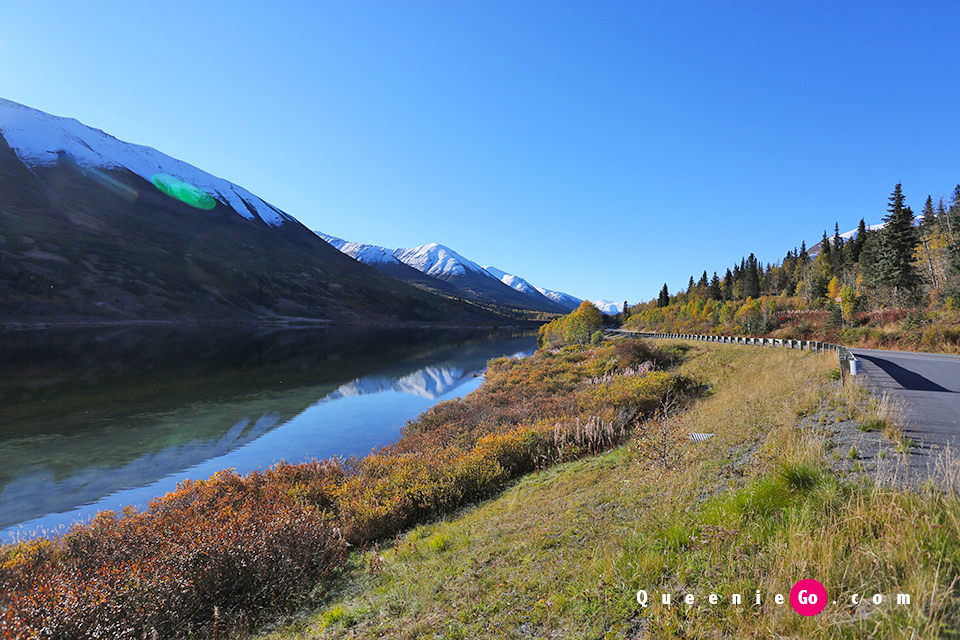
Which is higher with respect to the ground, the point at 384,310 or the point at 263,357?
the point at 384,310

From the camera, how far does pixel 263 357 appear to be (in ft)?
150

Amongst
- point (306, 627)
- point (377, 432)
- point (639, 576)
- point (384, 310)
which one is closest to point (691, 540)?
point (639, 576)

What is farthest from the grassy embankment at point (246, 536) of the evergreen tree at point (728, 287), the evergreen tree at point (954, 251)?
the evergreen tree at point (728, 287)

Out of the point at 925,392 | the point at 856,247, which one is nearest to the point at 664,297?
the point at 856,247

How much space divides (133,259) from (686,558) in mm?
140880

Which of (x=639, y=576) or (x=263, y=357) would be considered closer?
(x=639, y=576)

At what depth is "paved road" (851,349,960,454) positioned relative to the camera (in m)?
6.87

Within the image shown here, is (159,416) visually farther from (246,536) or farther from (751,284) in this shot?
(751,284)

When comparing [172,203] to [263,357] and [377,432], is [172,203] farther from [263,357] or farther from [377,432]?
[377,432]

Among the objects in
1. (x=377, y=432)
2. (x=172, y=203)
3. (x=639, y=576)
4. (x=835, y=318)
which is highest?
(x=172, y=203)

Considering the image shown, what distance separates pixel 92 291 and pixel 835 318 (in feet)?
411

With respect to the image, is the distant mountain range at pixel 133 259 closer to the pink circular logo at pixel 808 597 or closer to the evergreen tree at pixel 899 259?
the pink circular logo at pixel 808 597

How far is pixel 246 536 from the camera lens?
6734 mm

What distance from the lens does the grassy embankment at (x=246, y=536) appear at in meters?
5.15
